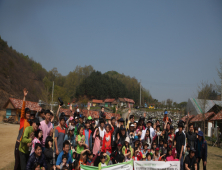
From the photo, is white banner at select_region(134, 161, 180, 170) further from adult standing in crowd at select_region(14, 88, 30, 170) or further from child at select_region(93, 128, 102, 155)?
adult standing in crowd at select_region(14, 88, 30, 170)

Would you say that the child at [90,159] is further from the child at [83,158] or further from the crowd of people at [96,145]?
the child at [83,158]

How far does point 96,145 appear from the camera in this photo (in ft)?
25.1

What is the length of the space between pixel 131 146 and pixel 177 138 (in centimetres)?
195

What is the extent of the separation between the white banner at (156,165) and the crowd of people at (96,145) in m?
0.33

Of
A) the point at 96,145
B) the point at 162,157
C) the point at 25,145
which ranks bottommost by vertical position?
the point at 162,157

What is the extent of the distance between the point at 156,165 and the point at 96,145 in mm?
2386

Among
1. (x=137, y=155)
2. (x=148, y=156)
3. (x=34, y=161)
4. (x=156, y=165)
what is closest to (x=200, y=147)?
(x=156, y=165)

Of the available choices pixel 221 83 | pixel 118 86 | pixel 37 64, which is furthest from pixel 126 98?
pixel 221 83

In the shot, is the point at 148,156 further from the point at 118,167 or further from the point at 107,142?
the point at 107,142

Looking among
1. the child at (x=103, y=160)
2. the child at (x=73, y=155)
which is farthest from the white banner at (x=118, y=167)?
the child at (x=73, y=155)

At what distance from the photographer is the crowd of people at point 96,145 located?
6262 mm

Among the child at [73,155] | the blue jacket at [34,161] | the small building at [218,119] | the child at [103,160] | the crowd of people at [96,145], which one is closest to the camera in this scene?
the blue jacket at [34,161]

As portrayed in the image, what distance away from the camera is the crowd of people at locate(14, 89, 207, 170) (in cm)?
626

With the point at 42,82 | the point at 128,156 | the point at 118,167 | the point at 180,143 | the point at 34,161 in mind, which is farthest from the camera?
the point at 42,82
